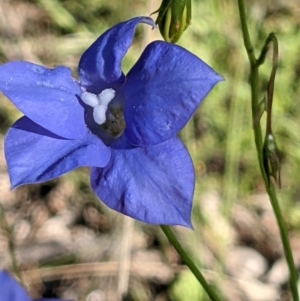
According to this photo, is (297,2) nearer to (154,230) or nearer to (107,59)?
(154,230)

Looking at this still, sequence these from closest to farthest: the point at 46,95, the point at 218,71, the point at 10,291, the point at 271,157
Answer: the point at 10,291, the point at 46,95, the point at 271,157, the point at 218,71

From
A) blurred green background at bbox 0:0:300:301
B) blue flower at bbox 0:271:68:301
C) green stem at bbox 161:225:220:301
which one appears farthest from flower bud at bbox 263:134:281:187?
blurred green background at bbox 0:0:300:301

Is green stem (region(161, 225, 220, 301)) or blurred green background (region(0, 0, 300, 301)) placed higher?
green stem (region(161, 225, 220, 301))

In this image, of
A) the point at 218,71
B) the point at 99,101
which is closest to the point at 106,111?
the point at 99,101

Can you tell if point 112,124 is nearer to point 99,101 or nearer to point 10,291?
point 99,101

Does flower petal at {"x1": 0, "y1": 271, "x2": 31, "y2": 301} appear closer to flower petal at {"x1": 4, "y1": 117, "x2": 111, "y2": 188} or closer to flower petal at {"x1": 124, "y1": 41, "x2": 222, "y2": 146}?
flower petal at {"x1": 4, "y1": 117, "x2": 111, "y2": 188}

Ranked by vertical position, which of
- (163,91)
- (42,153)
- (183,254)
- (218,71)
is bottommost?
(218,71)

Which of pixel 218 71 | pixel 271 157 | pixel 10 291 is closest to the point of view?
pixel 10 291

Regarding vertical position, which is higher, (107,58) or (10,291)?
(107,58)
